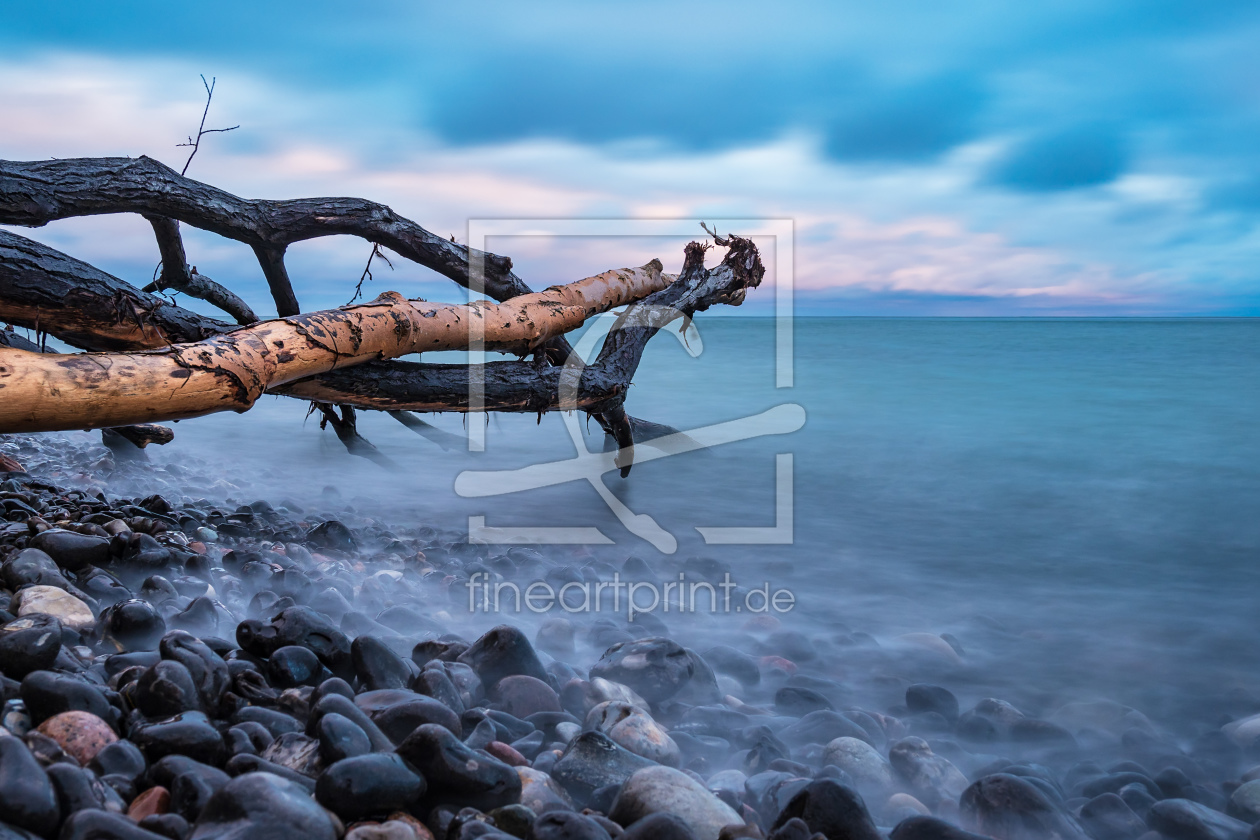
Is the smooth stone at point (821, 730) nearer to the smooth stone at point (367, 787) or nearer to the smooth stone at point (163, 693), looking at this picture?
the smooth stone at point (367, 787)

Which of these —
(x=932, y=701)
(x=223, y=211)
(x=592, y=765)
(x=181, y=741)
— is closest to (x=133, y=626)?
(x=181, y=741)

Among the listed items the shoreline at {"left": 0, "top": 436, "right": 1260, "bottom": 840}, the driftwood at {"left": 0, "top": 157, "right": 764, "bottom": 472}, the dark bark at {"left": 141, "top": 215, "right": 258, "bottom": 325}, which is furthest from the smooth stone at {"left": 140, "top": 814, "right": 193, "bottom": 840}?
the dark bark at {"left": 141, "top": 215, "right": 258, "bottom": 325}

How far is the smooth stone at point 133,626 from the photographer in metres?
2.53

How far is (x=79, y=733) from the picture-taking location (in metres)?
1.73

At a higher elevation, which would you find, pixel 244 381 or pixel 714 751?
pixel 244 381

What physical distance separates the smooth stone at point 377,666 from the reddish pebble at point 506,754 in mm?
439

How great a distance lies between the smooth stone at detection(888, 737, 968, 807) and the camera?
2320 mm

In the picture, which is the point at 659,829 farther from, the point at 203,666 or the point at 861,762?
the point at 203,666

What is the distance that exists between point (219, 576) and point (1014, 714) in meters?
3.44

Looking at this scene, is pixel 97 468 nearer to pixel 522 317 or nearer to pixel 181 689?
pixel 522 317

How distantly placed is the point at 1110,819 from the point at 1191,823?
209 millimetres

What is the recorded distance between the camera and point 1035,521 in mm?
6230

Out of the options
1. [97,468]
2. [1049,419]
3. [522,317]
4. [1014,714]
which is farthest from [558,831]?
[1049,419]

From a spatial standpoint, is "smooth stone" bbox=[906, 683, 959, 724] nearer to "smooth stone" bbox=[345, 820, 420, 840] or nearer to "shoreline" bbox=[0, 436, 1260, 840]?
"shoreline" bbox=[0, 436, 1260, 840]
